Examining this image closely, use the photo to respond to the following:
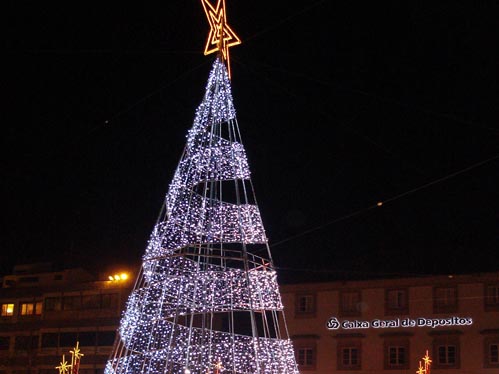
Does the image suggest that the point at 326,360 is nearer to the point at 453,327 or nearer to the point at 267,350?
the point at 453,327

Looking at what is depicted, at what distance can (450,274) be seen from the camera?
40.6 m

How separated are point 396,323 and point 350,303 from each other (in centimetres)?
274

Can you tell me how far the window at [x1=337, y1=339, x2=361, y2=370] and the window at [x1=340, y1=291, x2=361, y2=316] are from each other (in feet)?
4.98

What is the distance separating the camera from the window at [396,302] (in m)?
41.3

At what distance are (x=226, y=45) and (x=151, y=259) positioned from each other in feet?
19.0

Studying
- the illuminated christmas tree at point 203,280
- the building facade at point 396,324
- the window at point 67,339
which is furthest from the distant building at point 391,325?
the illuminated christmas tree at point 203,280

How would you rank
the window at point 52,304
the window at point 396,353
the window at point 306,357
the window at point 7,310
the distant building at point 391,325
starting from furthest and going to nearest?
1. the window at point 7,310
2. the window at point 52,304
3. the window at point 306,357
4. the window at point 396,353
5. the distant building at point 391,325

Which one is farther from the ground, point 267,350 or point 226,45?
point 226,45

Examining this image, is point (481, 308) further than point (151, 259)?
Yes

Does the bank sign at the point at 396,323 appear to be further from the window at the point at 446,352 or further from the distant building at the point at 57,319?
the distant building at the point at 57,319

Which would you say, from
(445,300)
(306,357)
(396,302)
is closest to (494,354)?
(445,300)

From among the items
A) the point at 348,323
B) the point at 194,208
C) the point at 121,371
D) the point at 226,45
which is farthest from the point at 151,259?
the point at 348,323

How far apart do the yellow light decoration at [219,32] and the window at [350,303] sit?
25183 mm

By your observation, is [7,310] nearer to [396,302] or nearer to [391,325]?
[391,325]
